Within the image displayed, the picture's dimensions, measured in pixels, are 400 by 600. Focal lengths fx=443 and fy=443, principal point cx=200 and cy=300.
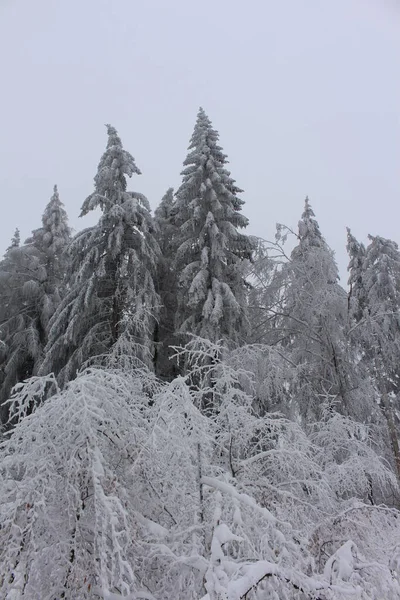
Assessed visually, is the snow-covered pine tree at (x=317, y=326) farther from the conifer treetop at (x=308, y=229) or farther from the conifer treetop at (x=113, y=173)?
the conifer treetop at (x=113, y=173)

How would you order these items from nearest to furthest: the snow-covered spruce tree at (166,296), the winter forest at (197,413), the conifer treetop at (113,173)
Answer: the winter forest at (197,413), the conifer treetop at (113,173), the snow-covered spruce tree at (166,296)

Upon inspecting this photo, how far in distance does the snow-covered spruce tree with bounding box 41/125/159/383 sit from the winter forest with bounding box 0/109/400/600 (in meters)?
0.07

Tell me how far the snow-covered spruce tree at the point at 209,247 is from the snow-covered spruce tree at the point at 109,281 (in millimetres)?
1346

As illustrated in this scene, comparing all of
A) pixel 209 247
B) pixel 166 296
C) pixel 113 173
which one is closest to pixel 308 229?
pixel 209 247

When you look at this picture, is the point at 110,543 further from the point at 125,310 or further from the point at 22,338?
the point at 22,338

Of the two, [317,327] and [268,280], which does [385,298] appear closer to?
[317,327]

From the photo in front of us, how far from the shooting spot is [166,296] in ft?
56.9

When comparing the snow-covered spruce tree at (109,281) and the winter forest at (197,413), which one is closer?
the winter forest at (197,413)

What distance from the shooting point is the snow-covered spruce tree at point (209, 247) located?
13.8 m

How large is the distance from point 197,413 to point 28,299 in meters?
Result: 15.8

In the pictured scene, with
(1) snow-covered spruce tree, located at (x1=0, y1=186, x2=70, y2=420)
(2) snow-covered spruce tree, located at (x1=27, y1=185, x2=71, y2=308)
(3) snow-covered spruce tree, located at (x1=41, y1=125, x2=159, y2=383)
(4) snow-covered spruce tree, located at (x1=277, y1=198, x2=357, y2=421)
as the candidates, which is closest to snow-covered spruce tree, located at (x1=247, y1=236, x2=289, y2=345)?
(4) snow-covered spruce tree, located at (x1=277, y1=198, x2=357, y2=421)

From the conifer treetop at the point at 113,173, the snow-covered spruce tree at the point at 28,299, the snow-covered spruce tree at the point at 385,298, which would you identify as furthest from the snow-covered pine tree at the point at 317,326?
the snow-covered spruce tree at the point at 28,299

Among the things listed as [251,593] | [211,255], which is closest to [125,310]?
[211,255]

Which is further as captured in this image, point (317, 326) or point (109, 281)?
point (109, 281)
